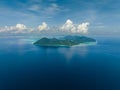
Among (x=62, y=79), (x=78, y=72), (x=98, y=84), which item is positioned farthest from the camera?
(x=78, y=72)

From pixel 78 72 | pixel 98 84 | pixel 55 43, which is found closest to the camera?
pixel 98 84

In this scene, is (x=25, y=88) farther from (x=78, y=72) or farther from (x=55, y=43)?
(x=55, y=43)

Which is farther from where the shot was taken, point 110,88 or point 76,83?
point 76,83

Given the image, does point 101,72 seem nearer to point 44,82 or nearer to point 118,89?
point 118,89

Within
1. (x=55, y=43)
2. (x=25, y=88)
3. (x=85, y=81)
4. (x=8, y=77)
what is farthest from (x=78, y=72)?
(x=55, y=43)

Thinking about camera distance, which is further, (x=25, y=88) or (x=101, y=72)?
(x=101, y=72)

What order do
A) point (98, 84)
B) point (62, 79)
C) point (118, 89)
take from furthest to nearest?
point (62, 79) < point (98, 84) < point (118, 89)

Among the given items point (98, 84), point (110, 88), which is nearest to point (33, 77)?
point (98, 84)

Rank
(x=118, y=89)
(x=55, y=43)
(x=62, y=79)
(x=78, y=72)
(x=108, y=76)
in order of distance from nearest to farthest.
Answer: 1. (x=118, y=89)
2. (x=62, y=79)
3. (x=108, y=76)
4. (x=78, y=72)
5. (x=55, y=43)
